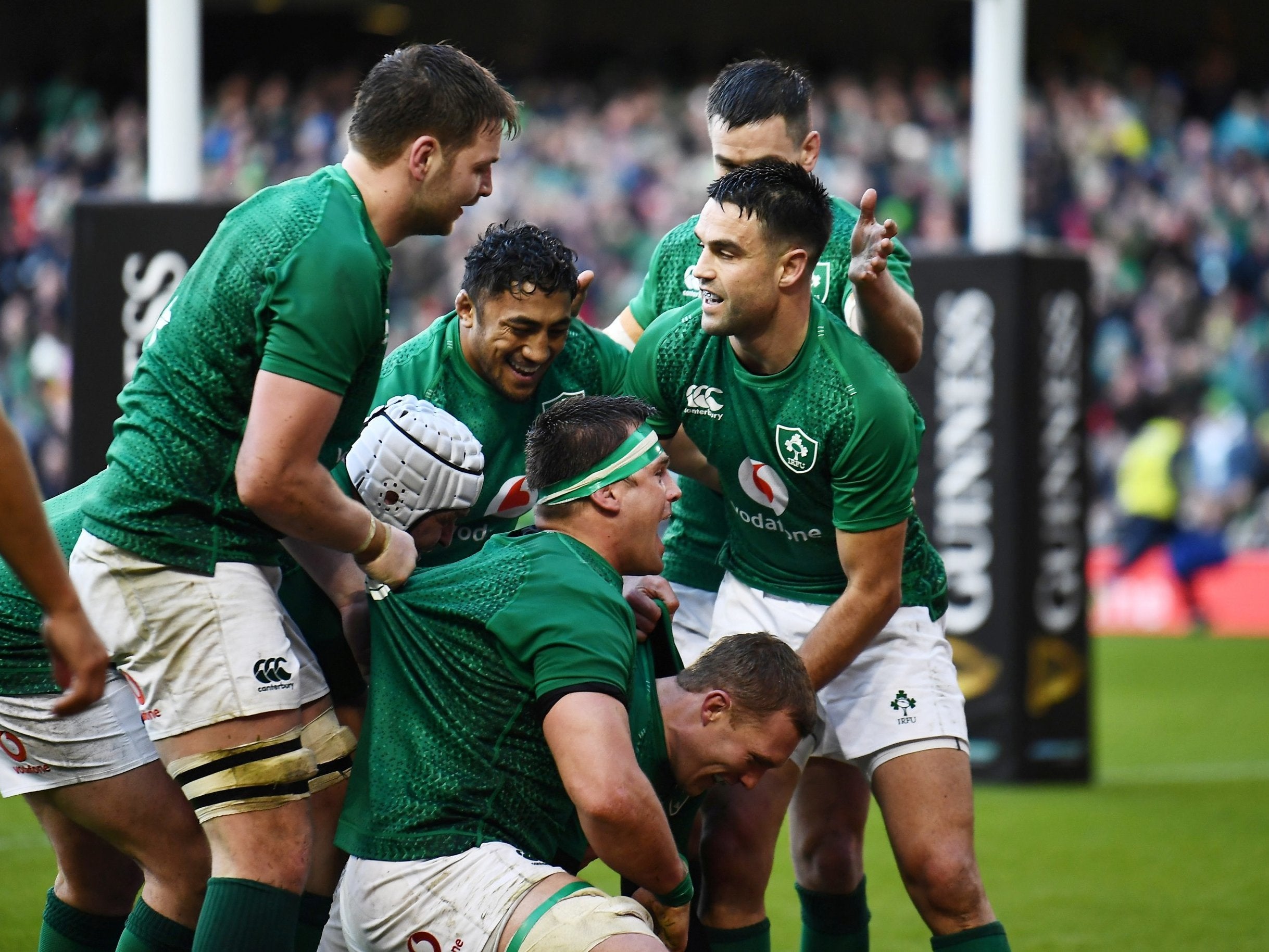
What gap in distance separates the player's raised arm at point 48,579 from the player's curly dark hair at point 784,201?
1.75 m

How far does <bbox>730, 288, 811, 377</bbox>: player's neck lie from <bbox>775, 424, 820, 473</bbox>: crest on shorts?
14 centimetres

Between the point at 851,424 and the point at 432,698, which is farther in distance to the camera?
the point at 851,424

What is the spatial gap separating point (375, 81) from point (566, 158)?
16.9 m

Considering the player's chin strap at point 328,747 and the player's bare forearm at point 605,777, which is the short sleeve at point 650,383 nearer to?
the player's chin strap at point 328,747

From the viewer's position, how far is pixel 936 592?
4.00m

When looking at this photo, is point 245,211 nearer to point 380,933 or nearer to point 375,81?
point 375,81

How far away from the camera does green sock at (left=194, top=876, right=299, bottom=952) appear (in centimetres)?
292

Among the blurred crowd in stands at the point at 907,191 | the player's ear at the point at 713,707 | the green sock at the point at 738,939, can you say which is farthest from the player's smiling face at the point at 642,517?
the blurred crowd in stands at the point at 907,191

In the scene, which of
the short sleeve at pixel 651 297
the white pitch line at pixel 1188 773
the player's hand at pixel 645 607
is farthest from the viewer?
the white pitch line at pixel 1188 773

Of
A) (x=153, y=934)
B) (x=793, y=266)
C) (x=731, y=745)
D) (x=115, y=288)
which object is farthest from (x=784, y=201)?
(x=115, y=288)

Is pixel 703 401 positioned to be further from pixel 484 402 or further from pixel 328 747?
pixel 328 747

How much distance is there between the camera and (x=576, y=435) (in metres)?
3.09

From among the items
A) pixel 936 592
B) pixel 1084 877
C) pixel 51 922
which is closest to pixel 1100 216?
pixel 1084 877

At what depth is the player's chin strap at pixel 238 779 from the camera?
298cm
